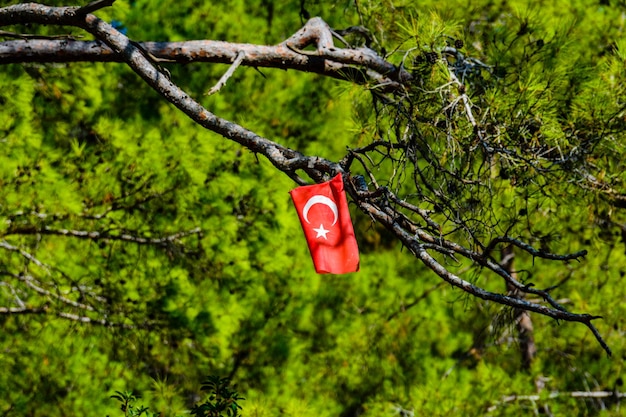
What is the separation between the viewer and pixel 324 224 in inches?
76.7

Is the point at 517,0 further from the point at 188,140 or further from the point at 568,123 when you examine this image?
the point at 188,140

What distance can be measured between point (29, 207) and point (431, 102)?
2062mm

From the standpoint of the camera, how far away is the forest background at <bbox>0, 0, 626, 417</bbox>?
343 cm

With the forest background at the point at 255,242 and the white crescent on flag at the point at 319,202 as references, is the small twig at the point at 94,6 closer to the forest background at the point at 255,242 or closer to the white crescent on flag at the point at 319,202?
the white crescent on flag at the point at 319,202

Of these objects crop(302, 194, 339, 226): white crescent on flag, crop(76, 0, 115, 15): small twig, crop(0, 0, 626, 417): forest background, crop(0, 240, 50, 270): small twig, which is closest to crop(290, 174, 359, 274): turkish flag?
crop(302, 194, 339, 226): white crescent on flag

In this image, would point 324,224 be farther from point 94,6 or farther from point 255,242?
point 255,242

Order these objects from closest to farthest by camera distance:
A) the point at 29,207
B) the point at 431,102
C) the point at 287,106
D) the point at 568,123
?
the point at 431,102 < the point at 568,123 < the point at 29,207 < the point at 287,106

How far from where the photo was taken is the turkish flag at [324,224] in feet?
6.33

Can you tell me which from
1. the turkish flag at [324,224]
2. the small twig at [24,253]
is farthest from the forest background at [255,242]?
the turkish flag at [324,224]

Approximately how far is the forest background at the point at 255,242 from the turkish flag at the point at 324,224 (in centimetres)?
103

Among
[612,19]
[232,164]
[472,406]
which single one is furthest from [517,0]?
[472,406]

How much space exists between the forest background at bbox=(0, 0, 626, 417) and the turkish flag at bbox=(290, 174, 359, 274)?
1.03 meters

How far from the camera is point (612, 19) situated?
4.33 m

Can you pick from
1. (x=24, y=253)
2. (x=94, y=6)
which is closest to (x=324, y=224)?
(x=94, y=6)
